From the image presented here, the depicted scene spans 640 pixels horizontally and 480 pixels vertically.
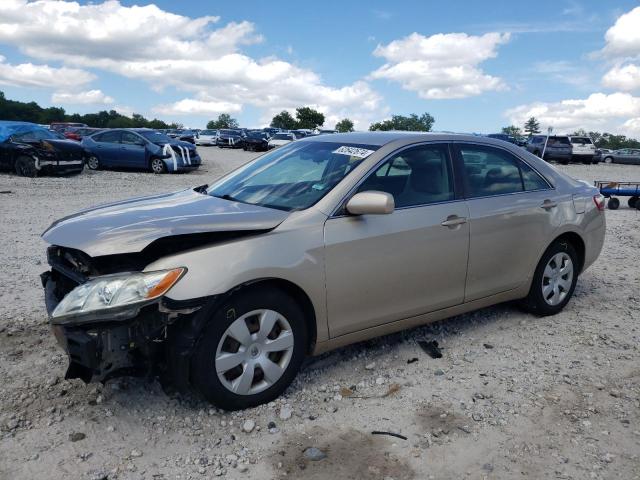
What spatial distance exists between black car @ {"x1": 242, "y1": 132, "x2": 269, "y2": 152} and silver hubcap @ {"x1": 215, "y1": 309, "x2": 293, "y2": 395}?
33501 mm

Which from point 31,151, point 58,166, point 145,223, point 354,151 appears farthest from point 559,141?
point 145,223

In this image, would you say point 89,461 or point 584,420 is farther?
point 584,420

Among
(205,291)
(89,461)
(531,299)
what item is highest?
(205,291)

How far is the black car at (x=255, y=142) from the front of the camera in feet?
120

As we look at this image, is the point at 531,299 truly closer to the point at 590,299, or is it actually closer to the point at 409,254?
the point at 590,299

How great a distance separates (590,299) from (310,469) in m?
3.90

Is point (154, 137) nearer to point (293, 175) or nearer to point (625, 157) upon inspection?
point (293, 175)

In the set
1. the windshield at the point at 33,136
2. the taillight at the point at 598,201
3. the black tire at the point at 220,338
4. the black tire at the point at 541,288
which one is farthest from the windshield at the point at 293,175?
the windshield at the point at 33,136

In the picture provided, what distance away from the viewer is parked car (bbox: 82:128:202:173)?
18812mm

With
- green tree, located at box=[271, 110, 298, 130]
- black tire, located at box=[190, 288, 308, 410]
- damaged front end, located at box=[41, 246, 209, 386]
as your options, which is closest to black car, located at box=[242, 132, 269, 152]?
black tire, located at box=[190, 288, 308, 410]

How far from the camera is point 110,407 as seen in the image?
336cm

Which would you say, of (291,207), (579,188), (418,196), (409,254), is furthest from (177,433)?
(579,188)

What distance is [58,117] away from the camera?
276 feet

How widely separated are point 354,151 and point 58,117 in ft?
298
